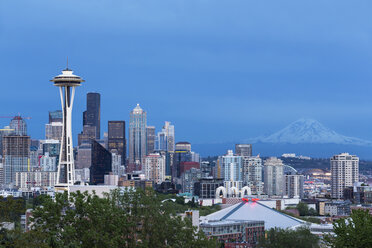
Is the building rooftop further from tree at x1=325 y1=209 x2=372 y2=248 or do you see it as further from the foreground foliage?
tree at x1=325 y1=209 x2=372 y2=248

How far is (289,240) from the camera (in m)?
81.1

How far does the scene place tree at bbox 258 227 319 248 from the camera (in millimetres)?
80625

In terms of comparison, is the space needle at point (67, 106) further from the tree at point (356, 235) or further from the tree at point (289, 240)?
the tree at point (356, 235)

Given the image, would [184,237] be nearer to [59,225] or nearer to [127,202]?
[127,202]

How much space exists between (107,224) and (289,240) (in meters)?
43.0

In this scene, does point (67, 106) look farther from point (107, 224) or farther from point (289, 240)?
point (107, 224)

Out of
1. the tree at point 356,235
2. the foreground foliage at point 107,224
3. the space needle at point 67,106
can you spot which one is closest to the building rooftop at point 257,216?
the space needle at point 67,106

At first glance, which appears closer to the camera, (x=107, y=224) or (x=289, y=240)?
(x=107, y=224)

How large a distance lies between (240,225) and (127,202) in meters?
62.1

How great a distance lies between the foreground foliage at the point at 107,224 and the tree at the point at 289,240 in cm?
3358

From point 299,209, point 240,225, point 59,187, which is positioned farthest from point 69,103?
point 299,209

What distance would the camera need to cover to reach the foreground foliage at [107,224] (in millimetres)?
38031

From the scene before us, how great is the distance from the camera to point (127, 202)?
4603 cm

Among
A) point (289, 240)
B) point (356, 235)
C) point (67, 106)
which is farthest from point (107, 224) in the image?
point (67, 106)
